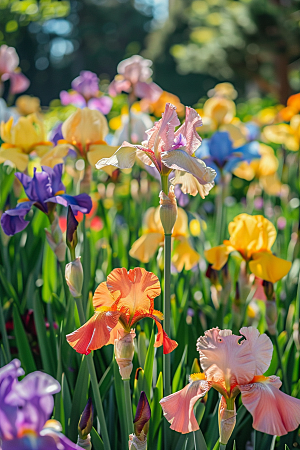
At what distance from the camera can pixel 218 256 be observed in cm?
114

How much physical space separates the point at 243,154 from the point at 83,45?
2538 cm

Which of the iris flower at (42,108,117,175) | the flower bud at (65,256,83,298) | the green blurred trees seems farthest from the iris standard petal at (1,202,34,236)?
the green blurred trees

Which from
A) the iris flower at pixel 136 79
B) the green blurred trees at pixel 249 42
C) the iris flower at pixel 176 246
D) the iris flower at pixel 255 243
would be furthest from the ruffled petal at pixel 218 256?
the green blurred trees at pixel 249 42

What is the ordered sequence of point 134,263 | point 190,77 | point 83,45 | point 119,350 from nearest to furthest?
1. point 119,350
2. point 134,263
3. point 190,77
4. point 83,45

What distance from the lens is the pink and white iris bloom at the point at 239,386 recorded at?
568mm

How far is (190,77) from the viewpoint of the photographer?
20172 millimetres

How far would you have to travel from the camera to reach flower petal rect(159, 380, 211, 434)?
57 cm

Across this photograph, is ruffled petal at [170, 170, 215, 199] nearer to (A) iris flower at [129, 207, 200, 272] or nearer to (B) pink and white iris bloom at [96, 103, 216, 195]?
(B) pink and white iris bloom at [96, 103, 216, 195]

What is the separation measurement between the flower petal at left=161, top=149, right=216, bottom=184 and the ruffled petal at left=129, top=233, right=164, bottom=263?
0.59 meters

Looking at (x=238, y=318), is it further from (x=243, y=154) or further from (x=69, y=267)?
(x=243, y=154)

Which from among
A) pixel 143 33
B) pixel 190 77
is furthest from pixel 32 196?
pixel 143 33

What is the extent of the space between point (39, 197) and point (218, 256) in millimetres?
491

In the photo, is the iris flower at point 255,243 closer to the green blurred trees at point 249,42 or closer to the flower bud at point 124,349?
the flower bud at point 124,349

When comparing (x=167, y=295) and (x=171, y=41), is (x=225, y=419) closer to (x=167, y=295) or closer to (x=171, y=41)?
(x=167, y=295)
